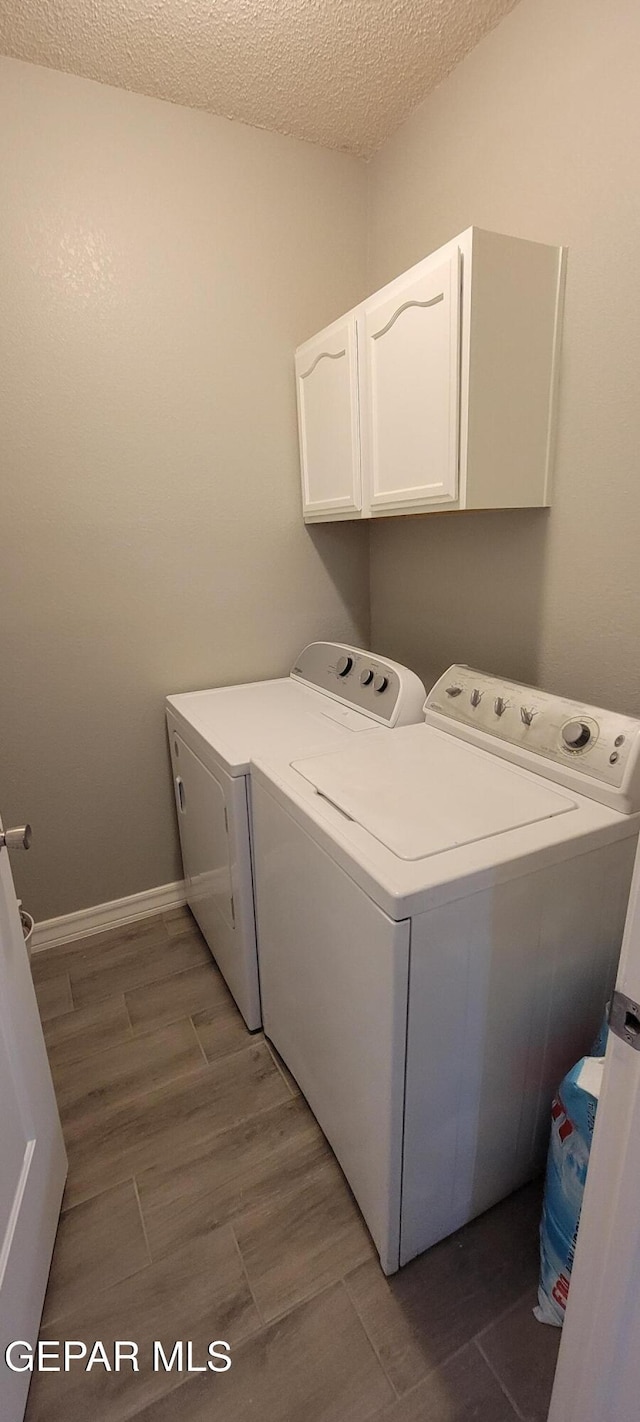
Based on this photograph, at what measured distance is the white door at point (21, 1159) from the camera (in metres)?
0.92

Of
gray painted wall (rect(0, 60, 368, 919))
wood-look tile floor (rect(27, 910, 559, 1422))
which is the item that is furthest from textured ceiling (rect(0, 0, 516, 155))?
wood-look tile floor (rect(27, 910, 559, 1422))

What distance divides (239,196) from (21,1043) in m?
2.26

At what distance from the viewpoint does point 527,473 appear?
4.74ft

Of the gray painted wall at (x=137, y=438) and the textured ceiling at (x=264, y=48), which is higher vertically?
the textured ceiling at (x=264, y=48)

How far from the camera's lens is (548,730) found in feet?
4.30

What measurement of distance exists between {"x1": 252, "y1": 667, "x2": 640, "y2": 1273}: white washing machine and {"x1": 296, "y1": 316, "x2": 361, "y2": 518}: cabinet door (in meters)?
0.88

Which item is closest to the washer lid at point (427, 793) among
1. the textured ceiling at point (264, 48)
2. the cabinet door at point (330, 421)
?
the cabinet door at point (330, 421)

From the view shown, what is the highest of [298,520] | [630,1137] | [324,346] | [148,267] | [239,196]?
[239,196]

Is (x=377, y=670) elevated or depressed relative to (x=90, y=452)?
depressed

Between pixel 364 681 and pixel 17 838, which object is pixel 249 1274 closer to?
pixel 17 838

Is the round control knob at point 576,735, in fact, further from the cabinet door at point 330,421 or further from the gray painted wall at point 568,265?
the cabinet door at point 330,421

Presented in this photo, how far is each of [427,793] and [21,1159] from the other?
3.09 ft

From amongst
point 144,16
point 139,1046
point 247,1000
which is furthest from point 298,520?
point 139,1046

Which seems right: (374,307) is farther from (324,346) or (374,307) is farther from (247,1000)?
(247,1000)
